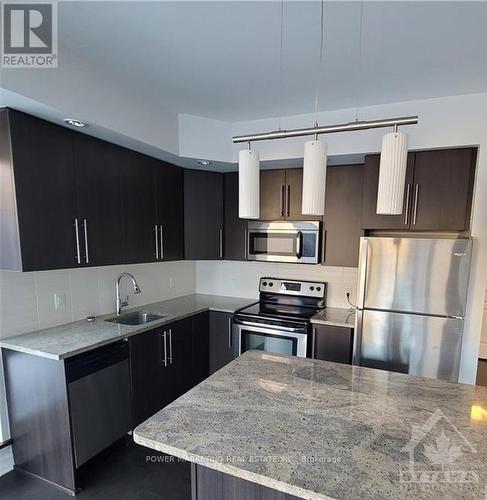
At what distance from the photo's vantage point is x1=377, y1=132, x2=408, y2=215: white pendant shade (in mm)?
1124

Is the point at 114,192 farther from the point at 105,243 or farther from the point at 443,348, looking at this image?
the point at 443,348

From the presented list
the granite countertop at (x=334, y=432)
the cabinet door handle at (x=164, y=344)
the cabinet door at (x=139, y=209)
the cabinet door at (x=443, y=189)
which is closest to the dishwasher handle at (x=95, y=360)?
the cabinet door handle at (x=164, y=344)

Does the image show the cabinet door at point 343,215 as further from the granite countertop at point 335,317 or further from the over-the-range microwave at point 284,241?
the granite countertop at point 335,317

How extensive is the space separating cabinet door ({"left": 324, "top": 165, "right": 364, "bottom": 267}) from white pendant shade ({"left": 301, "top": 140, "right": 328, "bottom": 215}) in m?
1.70

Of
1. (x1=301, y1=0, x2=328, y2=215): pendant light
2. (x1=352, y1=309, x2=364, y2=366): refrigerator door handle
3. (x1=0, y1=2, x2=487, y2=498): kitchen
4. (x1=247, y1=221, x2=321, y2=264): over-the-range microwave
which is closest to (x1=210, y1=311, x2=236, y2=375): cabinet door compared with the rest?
(x1=0, y1=2, x2=487, y2=498): kitchen

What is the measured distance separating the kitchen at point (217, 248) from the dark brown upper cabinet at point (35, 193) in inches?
0.4

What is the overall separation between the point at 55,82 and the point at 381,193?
1.81 m

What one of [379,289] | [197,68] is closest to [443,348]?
[379,289]

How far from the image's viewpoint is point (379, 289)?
2.34 metres

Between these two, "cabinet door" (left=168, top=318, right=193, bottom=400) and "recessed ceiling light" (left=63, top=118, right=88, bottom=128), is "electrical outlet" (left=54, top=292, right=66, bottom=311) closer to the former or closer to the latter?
"cabinet door" (left=168, top=318, right=193, bottom=400)

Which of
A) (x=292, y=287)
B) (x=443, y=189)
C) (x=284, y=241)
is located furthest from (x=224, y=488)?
(x=443, y=189)

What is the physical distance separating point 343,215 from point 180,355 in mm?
1954

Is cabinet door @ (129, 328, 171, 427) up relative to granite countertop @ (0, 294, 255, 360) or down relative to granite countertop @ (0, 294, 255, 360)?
down

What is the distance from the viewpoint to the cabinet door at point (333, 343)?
8.40ft
